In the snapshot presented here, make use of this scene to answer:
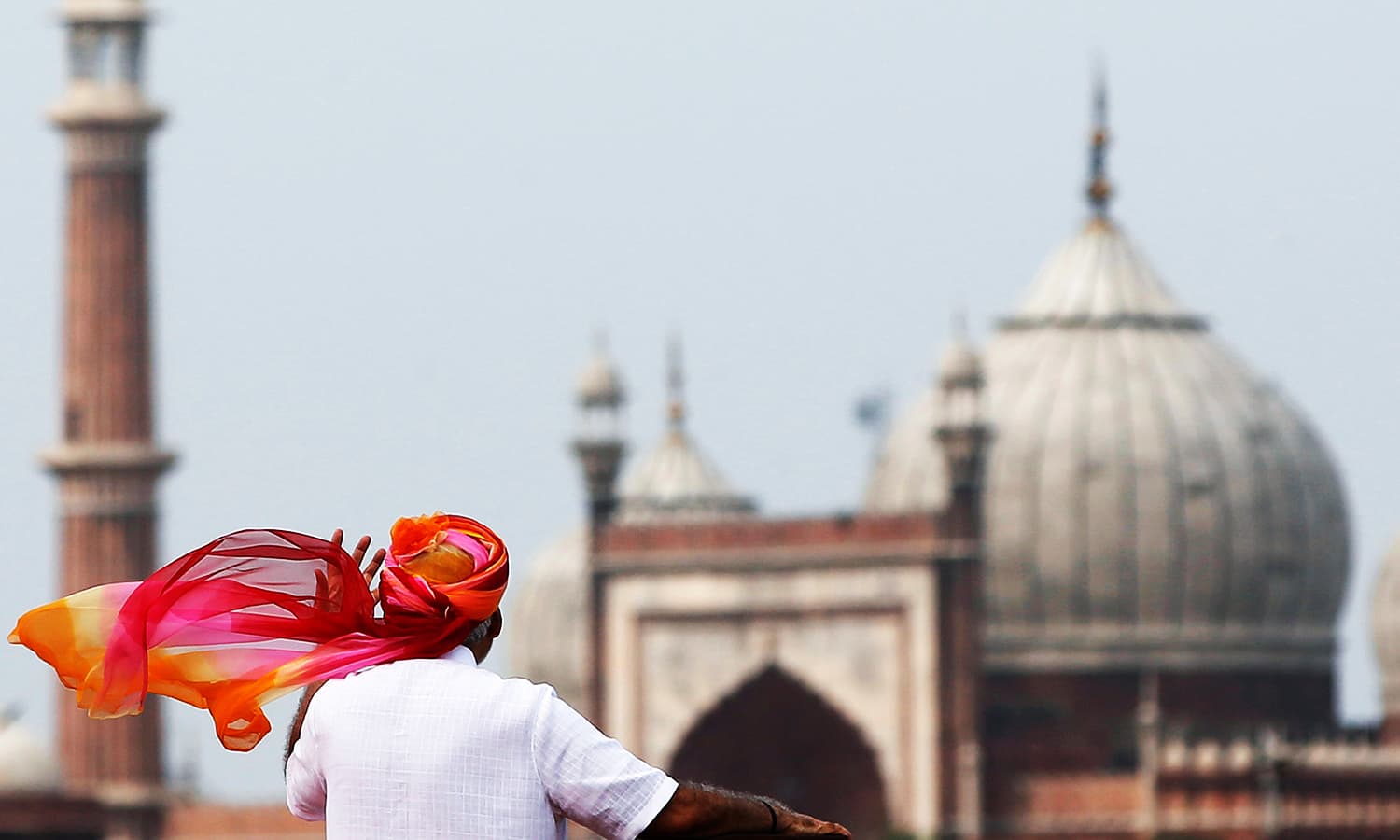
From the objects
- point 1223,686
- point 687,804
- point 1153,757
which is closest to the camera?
point 687,804

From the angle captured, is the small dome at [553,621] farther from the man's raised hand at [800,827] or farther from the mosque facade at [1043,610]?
the man's raised hand at [800,827]

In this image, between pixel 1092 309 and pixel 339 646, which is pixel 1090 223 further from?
pixel 339 646

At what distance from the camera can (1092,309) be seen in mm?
56656

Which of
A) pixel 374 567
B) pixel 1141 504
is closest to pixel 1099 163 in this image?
pixel 1141 504

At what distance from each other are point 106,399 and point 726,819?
173 feet

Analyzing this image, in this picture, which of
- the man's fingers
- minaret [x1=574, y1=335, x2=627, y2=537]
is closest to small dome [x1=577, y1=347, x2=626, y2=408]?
minaret [x1=574, y1=335, x2=627, y2=537]

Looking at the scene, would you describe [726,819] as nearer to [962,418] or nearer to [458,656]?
[458,656]

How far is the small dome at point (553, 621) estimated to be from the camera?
6619 cm

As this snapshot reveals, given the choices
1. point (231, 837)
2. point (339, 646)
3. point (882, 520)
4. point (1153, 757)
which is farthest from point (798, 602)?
point (339, 646)

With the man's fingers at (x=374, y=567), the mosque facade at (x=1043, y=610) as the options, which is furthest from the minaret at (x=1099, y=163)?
the man's fingers at (x=374, y=567)

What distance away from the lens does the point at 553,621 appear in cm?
6688

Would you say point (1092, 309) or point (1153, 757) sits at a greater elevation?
point (1092, 309)

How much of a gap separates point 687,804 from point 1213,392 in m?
51.3

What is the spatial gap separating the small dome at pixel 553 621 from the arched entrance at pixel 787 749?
36.0 ft
